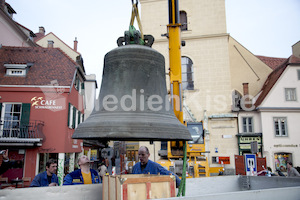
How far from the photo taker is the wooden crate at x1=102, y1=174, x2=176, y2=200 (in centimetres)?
262

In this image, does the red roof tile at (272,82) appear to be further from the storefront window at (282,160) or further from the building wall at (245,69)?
the storefront window at (282,160)

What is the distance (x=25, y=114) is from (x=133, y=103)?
13.2 metres

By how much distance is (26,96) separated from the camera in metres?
14.8

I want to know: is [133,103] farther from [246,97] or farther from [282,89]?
[246,97]

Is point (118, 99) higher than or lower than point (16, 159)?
higher

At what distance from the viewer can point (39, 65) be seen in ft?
55.0

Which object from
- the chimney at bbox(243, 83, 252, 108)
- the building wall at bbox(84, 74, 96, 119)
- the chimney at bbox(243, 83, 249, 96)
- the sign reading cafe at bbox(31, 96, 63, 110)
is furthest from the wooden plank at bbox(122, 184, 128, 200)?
the building wall at bbox(84, 74, 96, 119)

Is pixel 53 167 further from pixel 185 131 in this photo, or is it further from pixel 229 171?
pixel 229 171

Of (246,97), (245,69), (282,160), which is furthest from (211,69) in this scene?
(282,160)

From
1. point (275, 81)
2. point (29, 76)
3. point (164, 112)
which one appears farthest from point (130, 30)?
point (275, 81)

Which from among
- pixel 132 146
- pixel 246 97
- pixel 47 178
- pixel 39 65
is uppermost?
pixel 39 65

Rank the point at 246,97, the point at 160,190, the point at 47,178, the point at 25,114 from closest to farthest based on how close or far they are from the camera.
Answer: the point at 160,190
the point at 47,178
the point at 25,114
the point at 246,97

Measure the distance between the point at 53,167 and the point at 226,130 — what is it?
18.3 m

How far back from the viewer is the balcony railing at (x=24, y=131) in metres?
13.9
